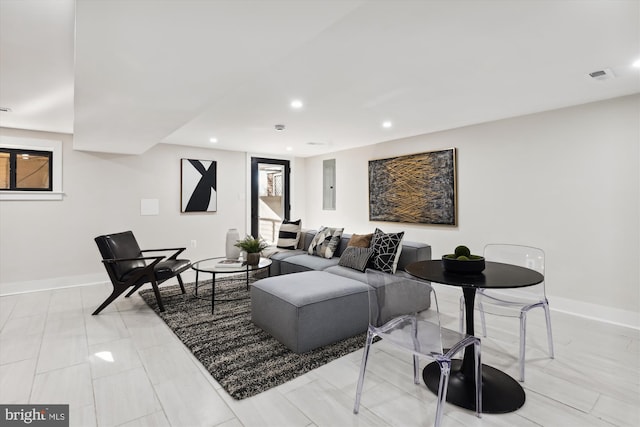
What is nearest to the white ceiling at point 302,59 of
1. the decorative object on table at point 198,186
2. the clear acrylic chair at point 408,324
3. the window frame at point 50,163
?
the window frame at point 50,163

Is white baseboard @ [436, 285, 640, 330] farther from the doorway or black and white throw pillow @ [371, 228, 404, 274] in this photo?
the doorway

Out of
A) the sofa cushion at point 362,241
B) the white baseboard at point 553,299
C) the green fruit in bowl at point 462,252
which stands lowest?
the white baseboard at point 553,299

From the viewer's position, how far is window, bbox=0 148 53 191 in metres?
4.22

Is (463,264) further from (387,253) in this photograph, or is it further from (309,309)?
(387,253)

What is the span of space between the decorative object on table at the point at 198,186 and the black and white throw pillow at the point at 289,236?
1605 millimetres

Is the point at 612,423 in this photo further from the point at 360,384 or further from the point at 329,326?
the point at 329,326

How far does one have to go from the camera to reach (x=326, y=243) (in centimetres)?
435

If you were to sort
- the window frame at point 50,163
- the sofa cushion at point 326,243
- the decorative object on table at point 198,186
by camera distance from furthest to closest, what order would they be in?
the decorative object on table at point 198,186 → the sofa cushion at point 326,243 → the window frame at point 50,163

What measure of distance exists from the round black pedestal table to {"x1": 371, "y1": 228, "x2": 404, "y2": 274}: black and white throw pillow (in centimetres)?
115

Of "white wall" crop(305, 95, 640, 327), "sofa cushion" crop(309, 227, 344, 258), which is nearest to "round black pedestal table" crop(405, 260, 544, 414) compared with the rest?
"white wall" crop(305, 95, 640, 327)

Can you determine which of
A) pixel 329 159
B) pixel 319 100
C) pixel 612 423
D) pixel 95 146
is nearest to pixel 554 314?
pixel 612 423

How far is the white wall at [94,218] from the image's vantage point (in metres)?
4.27

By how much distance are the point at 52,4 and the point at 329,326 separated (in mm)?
2715

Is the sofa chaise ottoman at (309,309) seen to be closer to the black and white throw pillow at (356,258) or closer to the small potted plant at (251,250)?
the black and white throw pillow at (356,258)
